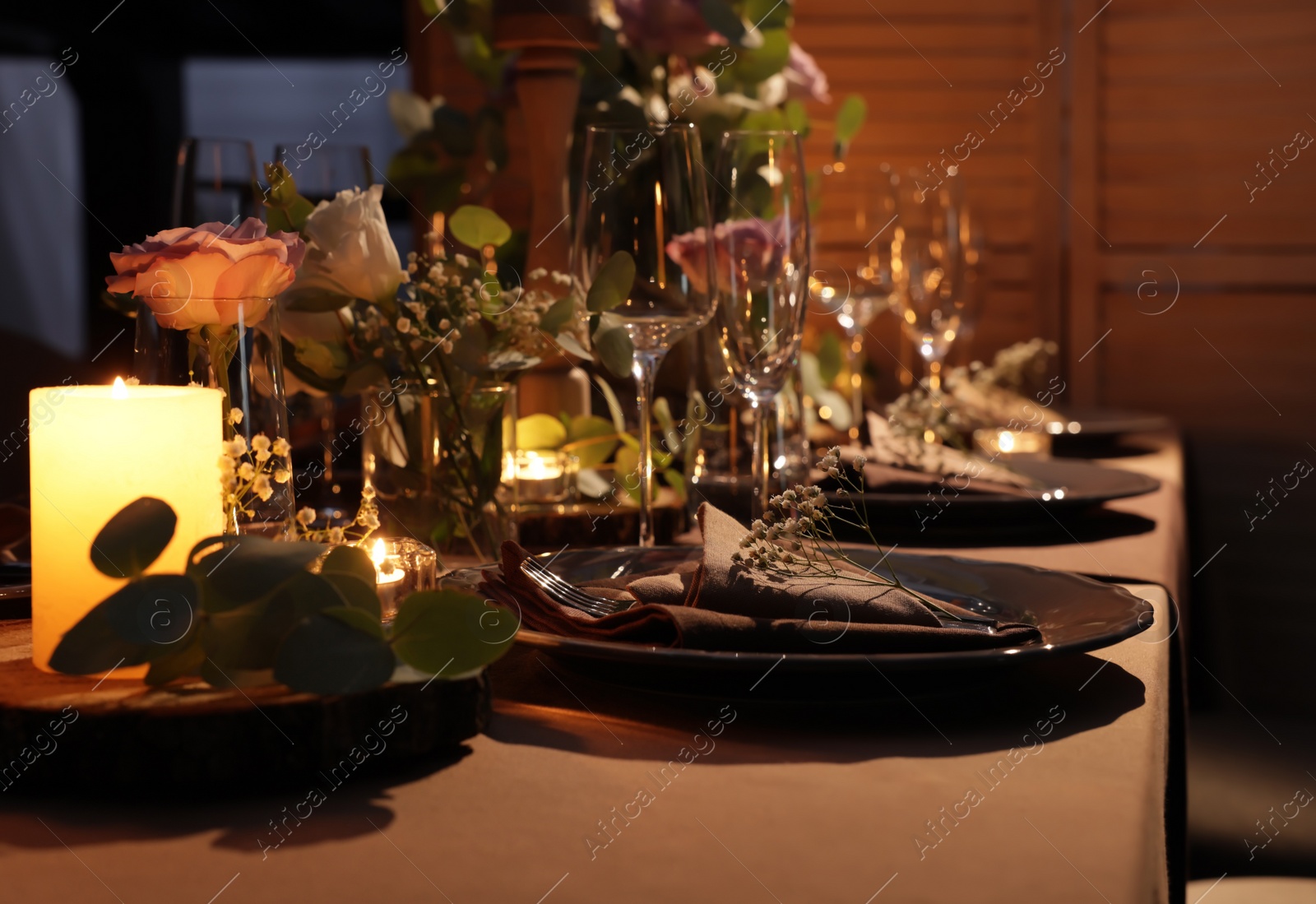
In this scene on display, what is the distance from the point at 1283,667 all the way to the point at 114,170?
A: 12.4 ft

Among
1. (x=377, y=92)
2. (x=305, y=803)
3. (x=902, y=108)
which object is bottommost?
(x=305, y=803)

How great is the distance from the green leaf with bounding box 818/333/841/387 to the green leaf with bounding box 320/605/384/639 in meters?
1.25

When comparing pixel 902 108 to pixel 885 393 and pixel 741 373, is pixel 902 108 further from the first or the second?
pixel 741 373

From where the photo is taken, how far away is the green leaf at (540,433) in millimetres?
1101

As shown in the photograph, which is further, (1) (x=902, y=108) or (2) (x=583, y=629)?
(1) (x=902, y=108)

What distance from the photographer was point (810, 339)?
81.5 inches

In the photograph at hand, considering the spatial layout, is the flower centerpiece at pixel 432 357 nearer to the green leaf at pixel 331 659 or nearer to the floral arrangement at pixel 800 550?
the floral arrangement at pixel 800 550

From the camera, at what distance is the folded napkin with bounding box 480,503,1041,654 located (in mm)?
582

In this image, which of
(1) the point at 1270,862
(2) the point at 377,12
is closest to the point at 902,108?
(1) the point at 1270,862

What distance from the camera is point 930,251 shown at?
1.70m

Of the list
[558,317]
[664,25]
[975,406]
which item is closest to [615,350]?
[558,317]

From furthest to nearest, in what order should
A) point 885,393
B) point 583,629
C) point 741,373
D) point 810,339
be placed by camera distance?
point 885,393 → point 810,339 → point 741,373 → point 583,629

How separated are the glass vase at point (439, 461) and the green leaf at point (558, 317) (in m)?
0.06

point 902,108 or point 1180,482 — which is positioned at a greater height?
point 902,108
